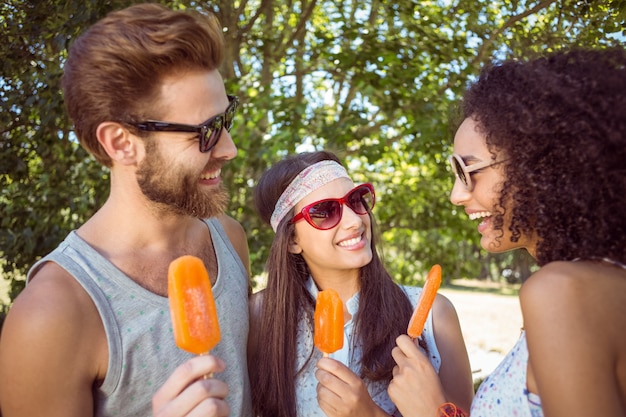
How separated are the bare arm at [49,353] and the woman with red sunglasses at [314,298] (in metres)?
1.04

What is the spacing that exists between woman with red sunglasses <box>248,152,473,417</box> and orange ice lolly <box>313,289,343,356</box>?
0.21 metres

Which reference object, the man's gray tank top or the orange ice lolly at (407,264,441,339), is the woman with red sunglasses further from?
the man's gray tank top

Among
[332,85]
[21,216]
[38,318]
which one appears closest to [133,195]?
[38,318]

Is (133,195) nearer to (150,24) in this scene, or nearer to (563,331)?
(150,24)

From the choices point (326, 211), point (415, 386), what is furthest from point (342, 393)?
point (326, 211)

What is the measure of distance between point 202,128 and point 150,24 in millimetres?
435

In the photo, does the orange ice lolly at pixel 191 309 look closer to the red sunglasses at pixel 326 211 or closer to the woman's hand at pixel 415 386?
the woman's hand at pixel 415 386

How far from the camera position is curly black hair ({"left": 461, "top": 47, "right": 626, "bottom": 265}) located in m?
1.83

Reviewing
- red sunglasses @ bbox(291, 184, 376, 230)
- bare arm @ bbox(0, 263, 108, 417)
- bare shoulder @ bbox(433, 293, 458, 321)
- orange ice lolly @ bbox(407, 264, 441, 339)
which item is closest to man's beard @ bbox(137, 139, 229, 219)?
bare arm @ bbox(0, 263, 108, 417)

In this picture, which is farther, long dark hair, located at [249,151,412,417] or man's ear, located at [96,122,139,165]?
long dark hair, located at [249,151,412,417]

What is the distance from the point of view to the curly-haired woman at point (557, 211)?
1652 millimetres

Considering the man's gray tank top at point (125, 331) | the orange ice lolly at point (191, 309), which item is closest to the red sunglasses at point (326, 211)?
the man's gray tank top at point (125, 331)

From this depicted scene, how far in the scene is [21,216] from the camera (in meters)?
5.00

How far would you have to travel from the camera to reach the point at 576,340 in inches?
64.3
